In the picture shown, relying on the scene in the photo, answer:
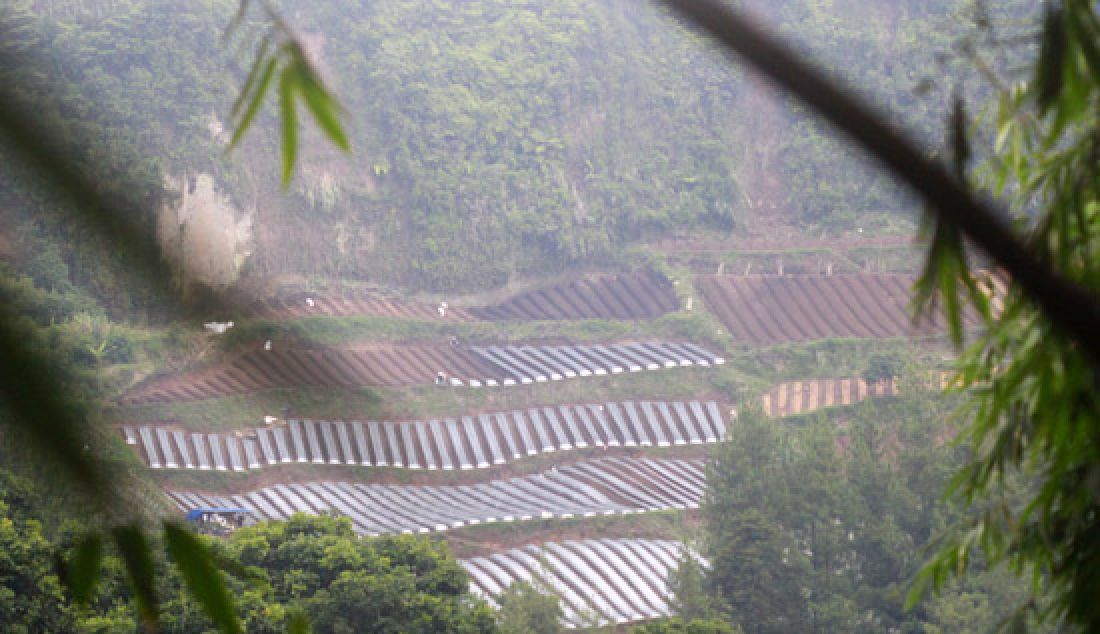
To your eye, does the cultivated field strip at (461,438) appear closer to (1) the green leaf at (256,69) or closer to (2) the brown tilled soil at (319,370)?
(2) the brown tilled soil at (319,370)

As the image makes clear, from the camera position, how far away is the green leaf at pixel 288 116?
709 mm

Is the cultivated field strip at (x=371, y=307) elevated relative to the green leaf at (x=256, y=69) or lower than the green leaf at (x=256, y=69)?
elevated

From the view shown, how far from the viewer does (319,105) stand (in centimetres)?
70

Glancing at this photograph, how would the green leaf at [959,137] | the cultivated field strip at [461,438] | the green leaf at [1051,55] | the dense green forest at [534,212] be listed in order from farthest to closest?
the cultivated field strip at [461,438] → the dense green forest at [534,212] → the green leaf at [1051,55] → the green leaf at [959,137]

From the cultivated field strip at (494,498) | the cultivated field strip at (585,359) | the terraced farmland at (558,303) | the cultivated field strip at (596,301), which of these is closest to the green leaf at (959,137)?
the cultivated field strip at (494,498)

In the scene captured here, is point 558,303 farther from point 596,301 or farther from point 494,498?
point 494,498

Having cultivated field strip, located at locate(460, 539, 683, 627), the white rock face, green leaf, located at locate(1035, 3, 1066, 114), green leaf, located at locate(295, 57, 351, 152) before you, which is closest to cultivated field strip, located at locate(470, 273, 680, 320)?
cultivated field strip, located at locate(460, 539, 683, 627)

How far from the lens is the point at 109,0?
1764 centimetres

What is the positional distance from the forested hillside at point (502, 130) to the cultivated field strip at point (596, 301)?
1.59ft

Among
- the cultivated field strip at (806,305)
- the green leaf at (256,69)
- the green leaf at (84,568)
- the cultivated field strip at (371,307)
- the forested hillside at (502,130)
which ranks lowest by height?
the green leaf at (84,568)

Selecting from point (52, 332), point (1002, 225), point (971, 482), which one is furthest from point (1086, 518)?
point (52, 332)

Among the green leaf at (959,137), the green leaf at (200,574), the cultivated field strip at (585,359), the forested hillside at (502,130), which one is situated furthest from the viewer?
the forested hillside at (502,130)

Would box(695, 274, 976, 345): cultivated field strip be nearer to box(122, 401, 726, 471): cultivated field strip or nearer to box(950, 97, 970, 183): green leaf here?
box(122, 401, 726, 471): cultivated field strip

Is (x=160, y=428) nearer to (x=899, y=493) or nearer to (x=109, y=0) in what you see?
(x=899, y=493)
